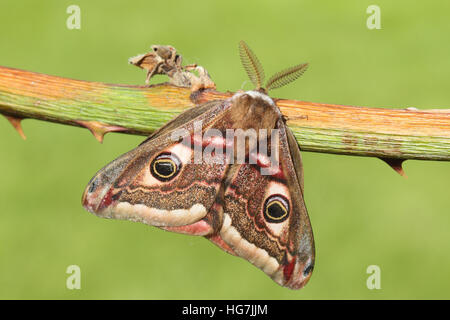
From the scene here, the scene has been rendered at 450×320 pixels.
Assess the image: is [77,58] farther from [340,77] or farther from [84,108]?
[84,108]

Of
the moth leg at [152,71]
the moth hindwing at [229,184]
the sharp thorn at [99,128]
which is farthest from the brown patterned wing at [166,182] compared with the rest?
the moth leg at [152,71]

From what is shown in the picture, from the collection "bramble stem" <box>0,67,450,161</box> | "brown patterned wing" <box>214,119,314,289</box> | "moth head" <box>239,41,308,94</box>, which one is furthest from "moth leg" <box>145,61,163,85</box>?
"brown patterned wing" <box>214,119,314,289</box>

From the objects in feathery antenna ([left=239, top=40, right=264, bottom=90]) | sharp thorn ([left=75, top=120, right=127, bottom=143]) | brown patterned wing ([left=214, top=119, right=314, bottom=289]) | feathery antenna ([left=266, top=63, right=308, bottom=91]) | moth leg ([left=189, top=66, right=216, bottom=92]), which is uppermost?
feathery antenna ([left=239, top=40, right=264, bottom=90])

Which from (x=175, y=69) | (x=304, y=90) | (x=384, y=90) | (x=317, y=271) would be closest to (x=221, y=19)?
Answer: (x=304, y=90)

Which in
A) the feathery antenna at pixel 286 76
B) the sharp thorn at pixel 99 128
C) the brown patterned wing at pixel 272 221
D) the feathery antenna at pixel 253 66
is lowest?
the brown patterned wing at pixel 272 221

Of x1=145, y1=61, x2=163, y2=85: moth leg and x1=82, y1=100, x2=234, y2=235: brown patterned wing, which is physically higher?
x1=145, y1=61, x2=163, y2=85: moth leg

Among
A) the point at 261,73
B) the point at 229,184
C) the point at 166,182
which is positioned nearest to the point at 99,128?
the point at 166,182

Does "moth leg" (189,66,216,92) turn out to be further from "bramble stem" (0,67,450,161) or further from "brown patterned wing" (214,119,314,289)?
"brown patterned wing" (214,119,314,289)

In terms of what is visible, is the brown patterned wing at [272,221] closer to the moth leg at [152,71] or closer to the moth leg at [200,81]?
the moth leg at [200,81]
